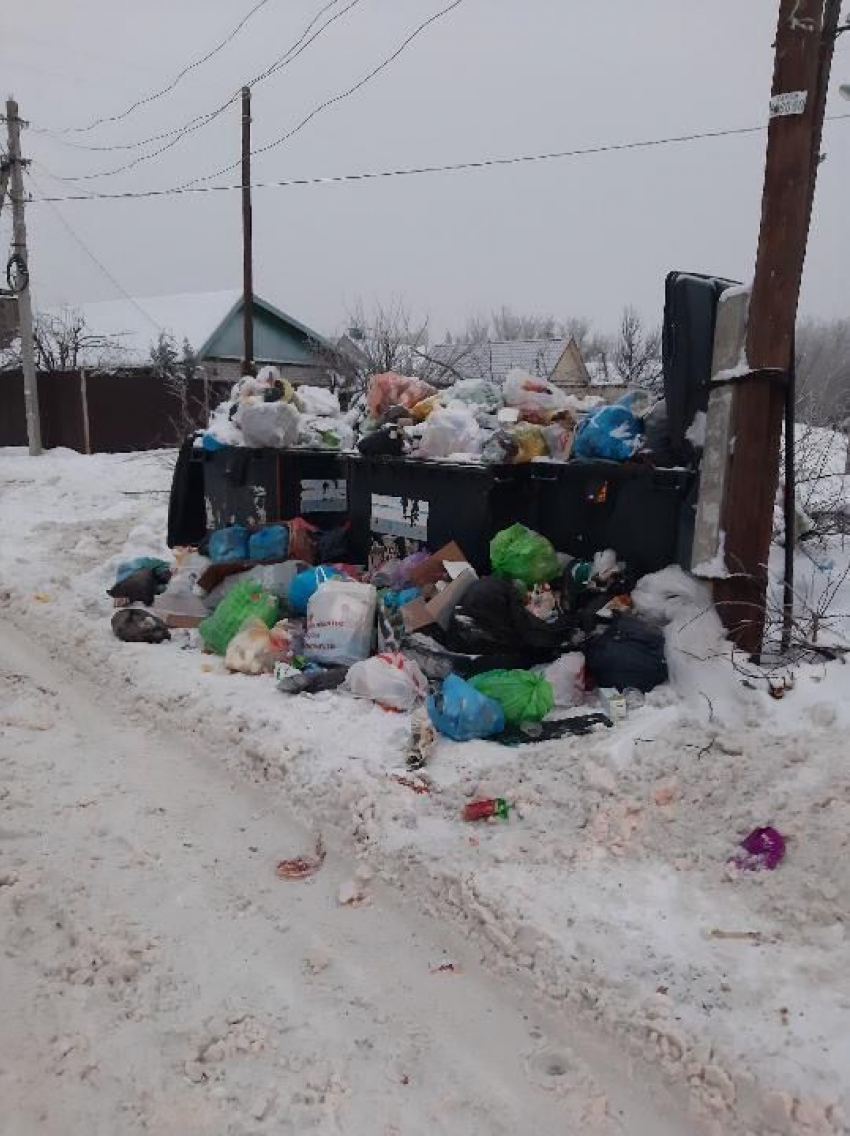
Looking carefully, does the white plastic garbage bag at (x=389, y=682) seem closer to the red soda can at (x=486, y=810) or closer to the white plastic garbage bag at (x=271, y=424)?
the red soda can at (x=486, y=810)

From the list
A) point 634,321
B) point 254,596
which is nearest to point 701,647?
point 254,596

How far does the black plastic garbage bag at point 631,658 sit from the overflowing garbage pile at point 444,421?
42.5 inches

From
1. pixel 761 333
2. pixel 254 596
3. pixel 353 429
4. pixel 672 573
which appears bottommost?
pixel 254 596

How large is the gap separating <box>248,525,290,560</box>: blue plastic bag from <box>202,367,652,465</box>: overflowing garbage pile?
748 millimetres

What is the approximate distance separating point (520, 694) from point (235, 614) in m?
2.06

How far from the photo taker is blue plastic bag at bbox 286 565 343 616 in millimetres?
5176

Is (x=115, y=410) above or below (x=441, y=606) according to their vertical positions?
above

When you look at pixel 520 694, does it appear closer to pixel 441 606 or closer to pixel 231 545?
pixel 441 606

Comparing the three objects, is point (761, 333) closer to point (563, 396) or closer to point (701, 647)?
point (701, 647)

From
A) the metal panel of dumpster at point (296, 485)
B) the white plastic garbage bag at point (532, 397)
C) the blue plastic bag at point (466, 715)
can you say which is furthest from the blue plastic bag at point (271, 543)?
the blue plastic bag at point (466, 715)

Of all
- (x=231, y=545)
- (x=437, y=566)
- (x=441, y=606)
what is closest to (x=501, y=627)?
(x=441, y=606)

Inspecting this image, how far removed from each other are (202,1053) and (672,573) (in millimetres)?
3175

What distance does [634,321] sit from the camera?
3011 cm

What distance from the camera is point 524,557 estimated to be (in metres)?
4.70
